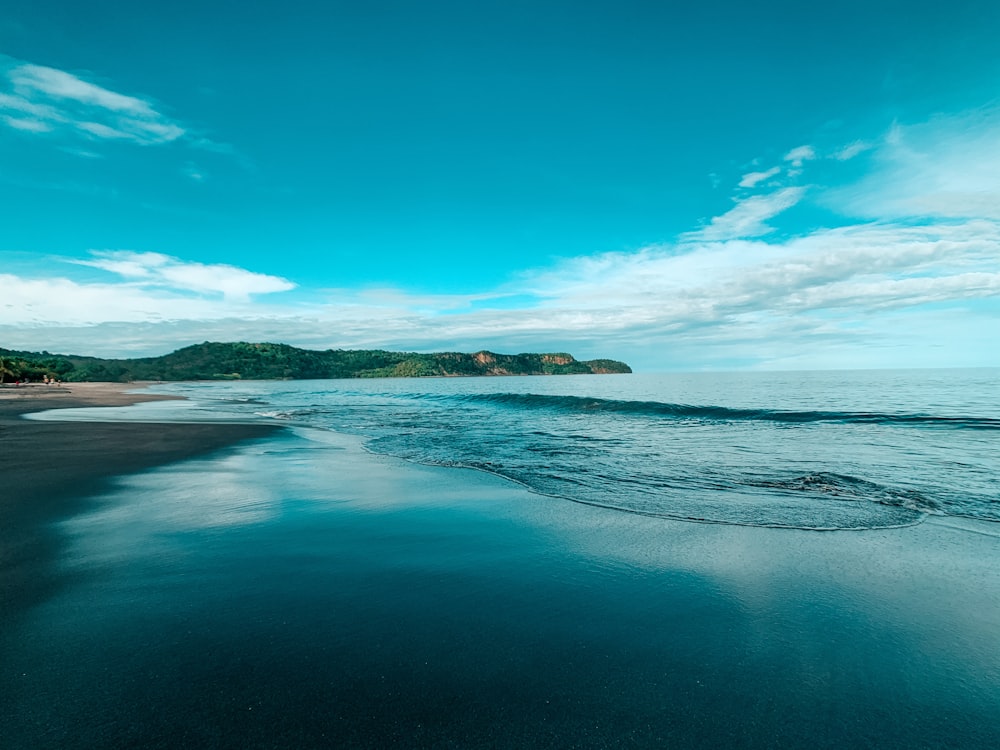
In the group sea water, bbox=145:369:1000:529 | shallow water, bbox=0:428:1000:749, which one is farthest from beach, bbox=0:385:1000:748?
sea water, bbox=145:369:1000:529

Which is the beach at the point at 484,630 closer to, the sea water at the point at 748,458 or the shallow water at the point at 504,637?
the shallow water at the point at 504,637

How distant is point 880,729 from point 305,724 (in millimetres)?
3304

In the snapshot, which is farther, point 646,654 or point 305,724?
point 646,654

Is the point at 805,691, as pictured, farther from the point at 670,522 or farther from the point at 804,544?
the point at 670,522

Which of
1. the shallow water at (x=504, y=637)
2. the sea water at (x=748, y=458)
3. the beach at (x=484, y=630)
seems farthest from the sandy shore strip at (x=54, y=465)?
the sea water at (x=748, y=458)

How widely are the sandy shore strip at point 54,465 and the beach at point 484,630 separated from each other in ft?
0.22

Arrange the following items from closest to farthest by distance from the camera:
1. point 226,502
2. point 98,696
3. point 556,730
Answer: point 556,730, point 98,696, point 226,502

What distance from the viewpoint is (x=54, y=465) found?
10609 millimetres

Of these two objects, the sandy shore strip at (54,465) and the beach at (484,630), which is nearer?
the beach at (484,630)

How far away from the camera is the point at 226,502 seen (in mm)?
8031

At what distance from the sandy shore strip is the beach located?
0.22 feet

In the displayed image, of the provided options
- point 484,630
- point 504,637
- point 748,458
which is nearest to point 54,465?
point 484,630

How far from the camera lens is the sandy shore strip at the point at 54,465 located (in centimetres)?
505

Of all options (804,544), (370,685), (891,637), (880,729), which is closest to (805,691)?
(880,729)
